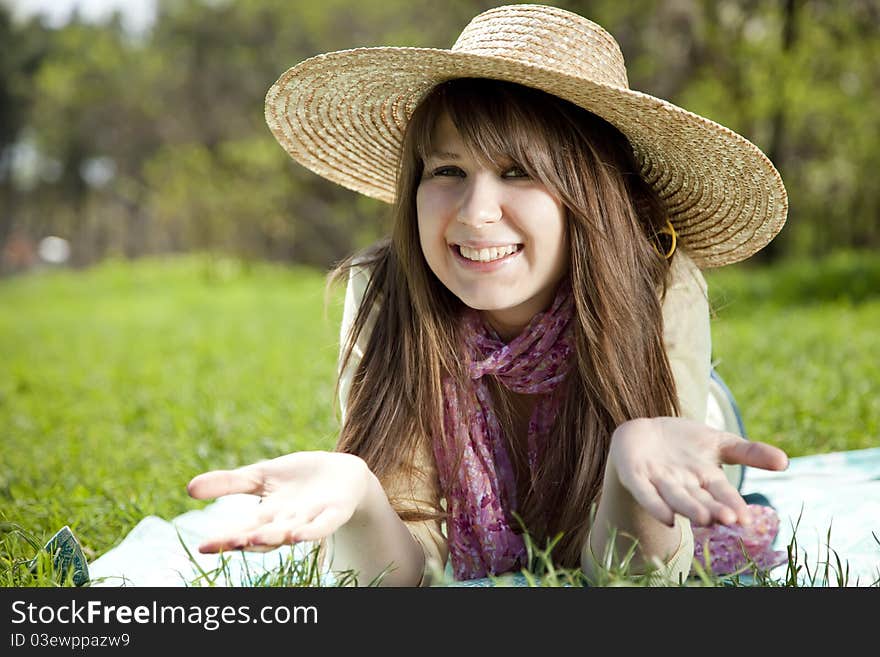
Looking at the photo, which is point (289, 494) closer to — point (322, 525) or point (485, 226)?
point (322, 525)

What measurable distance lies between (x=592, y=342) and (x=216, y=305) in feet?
31.3

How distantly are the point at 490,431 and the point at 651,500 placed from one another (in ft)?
2.85

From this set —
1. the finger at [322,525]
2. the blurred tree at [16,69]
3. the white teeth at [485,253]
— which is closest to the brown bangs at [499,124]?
the white teeth at [485,253]

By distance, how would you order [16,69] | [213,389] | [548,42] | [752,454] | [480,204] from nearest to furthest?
[752,454] → [480,204] → [548,42] → [213,389] → [16,69]

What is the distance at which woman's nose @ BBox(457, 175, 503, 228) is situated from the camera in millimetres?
1991

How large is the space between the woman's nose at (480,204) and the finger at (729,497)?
794 millimetres

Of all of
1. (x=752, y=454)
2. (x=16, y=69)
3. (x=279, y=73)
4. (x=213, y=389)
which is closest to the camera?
(x=752, y=454)

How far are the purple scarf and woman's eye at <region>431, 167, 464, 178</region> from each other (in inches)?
14.5

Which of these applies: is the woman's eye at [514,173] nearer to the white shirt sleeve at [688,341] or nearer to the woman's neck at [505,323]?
the woman's neck at [505,323]

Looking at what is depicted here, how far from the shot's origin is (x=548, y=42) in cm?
210

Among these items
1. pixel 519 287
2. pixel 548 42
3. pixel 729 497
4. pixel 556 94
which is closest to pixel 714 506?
pixel 729 497

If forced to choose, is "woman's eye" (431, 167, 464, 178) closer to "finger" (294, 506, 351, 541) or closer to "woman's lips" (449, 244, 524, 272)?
"woman's lips" (449, 244, 524, 272)

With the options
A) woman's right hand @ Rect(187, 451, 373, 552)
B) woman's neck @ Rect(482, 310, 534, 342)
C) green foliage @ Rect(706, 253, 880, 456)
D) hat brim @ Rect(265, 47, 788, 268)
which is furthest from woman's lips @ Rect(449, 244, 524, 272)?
green foliage @ Rect(706, 253, 880, 456)

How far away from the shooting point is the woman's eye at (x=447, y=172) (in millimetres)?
2117
